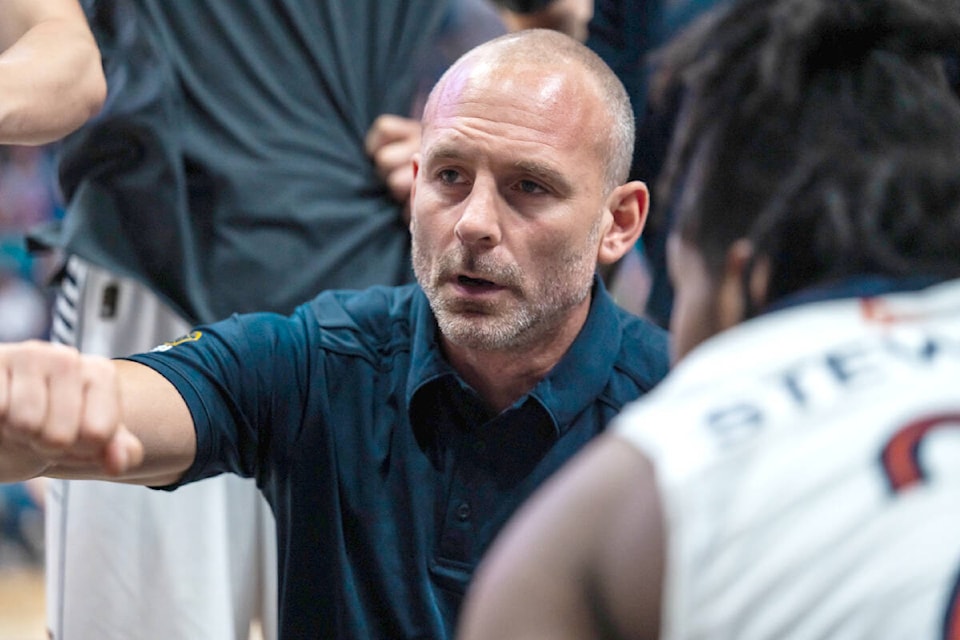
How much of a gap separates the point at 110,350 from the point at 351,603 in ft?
2.86

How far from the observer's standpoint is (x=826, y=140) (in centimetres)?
109

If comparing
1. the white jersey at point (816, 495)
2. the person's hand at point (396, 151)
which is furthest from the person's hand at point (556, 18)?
the white jersey at point (816, 495)

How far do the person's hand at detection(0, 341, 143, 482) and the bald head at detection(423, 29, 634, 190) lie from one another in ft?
2.80

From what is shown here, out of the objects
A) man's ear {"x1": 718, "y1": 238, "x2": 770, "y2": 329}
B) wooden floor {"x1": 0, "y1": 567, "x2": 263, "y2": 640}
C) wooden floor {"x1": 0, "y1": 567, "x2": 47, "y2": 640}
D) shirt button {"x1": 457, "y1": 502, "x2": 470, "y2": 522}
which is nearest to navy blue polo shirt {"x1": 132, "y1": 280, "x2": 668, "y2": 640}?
shirt button {"x1": 457, "y1": 502, "x2": 470, "y2": 522}

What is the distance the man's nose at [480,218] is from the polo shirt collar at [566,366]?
171 millimetres

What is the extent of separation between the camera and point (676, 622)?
0.95 m

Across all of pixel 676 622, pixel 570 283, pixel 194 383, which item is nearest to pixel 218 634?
pixel 194 383

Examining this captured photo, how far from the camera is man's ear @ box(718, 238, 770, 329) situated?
3.64 feet

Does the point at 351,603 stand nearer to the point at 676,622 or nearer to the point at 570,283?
the point at 570,283

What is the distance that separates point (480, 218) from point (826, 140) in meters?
0.84

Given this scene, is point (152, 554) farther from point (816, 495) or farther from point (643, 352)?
point (816, 495)

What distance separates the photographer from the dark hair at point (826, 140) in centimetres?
107

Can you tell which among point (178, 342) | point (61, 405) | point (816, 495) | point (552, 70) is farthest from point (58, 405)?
point (552, 70)

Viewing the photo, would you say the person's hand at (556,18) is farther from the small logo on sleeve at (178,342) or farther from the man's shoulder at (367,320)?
the small logo on sleeve at (178,342)
